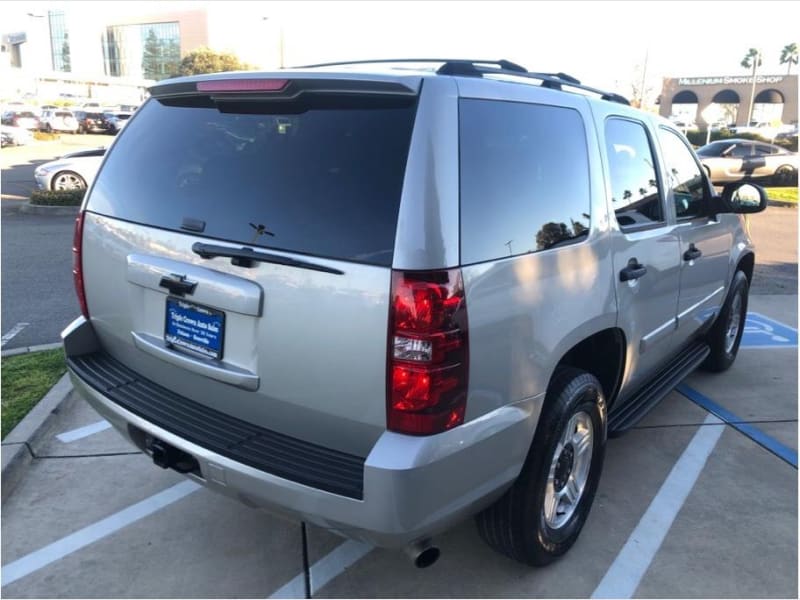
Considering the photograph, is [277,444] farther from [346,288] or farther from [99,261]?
[99,261]

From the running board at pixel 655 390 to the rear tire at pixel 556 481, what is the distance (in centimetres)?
38

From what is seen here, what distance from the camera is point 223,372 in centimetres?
245

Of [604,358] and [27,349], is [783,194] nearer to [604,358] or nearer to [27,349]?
[604,358]

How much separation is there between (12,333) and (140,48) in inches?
4786

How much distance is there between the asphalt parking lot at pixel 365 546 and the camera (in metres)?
2.85

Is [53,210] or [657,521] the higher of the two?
[53,210]

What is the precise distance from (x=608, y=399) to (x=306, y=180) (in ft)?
6.52

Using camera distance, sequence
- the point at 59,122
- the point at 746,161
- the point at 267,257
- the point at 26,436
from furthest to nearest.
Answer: the point at 59,122
the point at 746,161
the point at 26,436
the point at 267,257

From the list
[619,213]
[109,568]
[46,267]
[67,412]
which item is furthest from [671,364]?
[46,267]

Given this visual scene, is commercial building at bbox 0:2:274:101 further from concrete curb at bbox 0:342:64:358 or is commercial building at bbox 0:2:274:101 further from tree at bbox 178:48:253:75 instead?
concrete curb at bbox 0:342:64:358

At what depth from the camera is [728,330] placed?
5.29 m

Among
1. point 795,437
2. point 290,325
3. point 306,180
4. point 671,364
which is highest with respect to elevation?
point 306,180

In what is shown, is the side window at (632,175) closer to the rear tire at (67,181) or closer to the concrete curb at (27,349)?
the concrete curb at (27,349)

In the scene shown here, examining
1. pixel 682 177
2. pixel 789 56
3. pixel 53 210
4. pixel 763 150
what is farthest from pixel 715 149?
pixel 789 56
